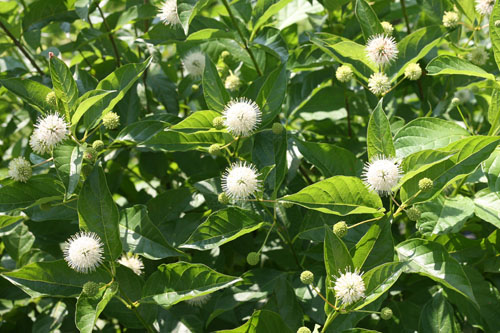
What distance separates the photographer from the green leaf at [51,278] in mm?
1723

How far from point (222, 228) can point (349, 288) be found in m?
0.47

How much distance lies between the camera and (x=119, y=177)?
2.50 meters

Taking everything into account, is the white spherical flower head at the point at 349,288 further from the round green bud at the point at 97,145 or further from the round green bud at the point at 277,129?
the round green bud at the point at 97,145

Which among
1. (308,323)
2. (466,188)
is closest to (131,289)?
(308,323)

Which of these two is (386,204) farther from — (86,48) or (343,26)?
→ (86,48)

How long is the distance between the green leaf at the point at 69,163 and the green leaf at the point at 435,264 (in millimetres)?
1051

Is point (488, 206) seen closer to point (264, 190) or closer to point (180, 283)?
point (264, 190)

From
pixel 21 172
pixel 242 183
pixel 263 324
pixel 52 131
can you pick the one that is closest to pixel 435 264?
pixel 263 324

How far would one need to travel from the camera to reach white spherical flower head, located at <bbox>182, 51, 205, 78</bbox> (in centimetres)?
240

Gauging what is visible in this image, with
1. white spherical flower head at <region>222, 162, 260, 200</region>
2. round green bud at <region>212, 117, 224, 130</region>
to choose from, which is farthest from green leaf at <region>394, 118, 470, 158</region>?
round green bud at <region>212, 117, 224, 130</region>

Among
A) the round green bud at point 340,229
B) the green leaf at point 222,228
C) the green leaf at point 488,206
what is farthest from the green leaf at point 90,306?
the green leaf at point 488,206

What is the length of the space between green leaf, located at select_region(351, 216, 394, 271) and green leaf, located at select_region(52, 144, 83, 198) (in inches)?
35.7

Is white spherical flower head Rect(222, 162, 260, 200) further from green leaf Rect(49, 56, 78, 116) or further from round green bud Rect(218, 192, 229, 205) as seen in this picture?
green leaf Rect(49, 56, 78, 116)

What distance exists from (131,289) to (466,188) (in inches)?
53.1
